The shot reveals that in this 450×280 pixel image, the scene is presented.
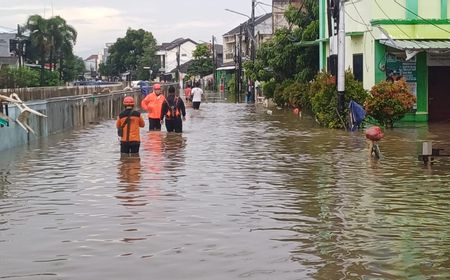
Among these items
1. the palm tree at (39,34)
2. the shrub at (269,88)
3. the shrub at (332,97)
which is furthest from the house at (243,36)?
the shrub at (332,97)

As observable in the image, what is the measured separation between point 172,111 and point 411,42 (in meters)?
8.44

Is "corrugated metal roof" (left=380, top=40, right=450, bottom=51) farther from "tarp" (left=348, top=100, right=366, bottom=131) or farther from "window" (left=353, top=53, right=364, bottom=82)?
"tarp" (left=348, top=100, right=366, bottom=131)

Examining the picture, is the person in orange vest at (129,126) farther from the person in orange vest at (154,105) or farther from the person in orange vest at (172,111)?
the person in orange vest at (172,111)

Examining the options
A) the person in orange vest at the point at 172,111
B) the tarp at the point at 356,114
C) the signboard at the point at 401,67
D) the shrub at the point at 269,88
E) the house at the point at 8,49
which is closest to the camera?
the person in orange vest at the point at 172,111

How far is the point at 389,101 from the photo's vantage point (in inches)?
914

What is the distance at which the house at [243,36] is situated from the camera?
265 ft

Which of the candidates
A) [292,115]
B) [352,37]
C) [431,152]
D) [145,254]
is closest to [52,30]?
[292,115]

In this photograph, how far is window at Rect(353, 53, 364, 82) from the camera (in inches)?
1112

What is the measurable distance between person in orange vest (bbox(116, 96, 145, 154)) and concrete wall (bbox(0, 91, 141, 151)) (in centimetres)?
332

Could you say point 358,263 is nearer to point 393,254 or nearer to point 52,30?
point 393,254

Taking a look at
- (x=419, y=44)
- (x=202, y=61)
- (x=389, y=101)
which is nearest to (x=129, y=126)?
(x=389, y=101)

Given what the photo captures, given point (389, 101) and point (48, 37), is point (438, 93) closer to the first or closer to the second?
point (389, 101)

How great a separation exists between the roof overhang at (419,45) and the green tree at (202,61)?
263ft

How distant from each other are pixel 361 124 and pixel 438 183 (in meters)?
11.4
